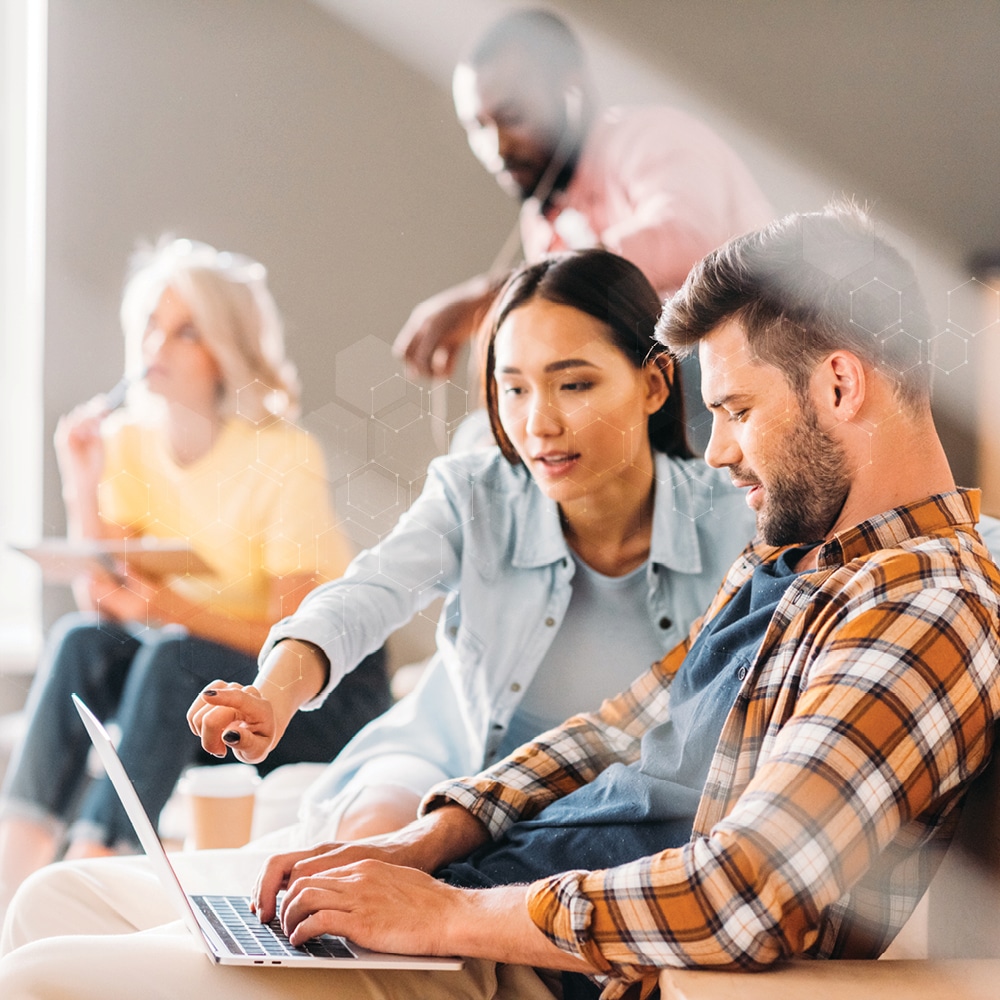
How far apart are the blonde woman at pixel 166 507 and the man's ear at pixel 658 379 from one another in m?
0.46

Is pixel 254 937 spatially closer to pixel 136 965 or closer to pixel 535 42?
pixel 136 965

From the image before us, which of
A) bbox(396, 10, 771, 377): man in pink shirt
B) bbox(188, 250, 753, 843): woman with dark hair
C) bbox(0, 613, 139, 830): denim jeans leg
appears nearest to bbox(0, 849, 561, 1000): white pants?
bbox(188, 250, 753, 843): woman with dark hair

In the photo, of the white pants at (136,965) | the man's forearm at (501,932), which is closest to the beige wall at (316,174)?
the white pants at (136,965)

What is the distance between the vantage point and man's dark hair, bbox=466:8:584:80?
1.50m

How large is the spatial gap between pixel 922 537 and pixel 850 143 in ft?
2.60

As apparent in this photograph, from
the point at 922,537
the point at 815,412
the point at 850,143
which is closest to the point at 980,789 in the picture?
the point at 922,537

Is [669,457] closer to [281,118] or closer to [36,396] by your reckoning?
[281,118]

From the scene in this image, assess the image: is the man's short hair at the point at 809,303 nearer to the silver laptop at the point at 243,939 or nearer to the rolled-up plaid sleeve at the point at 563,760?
the rolled-up plaid sleeve at the point at 563,760

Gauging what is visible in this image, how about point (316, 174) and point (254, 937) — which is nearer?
point (254, 937)

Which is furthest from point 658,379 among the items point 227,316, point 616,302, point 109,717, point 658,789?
point 109,717

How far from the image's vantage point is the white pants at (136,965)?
826 mm

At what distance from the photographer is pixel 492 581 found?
1.42m

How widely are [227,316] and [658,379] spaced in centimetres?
64

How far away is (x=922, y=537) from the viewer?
889 millimetres
